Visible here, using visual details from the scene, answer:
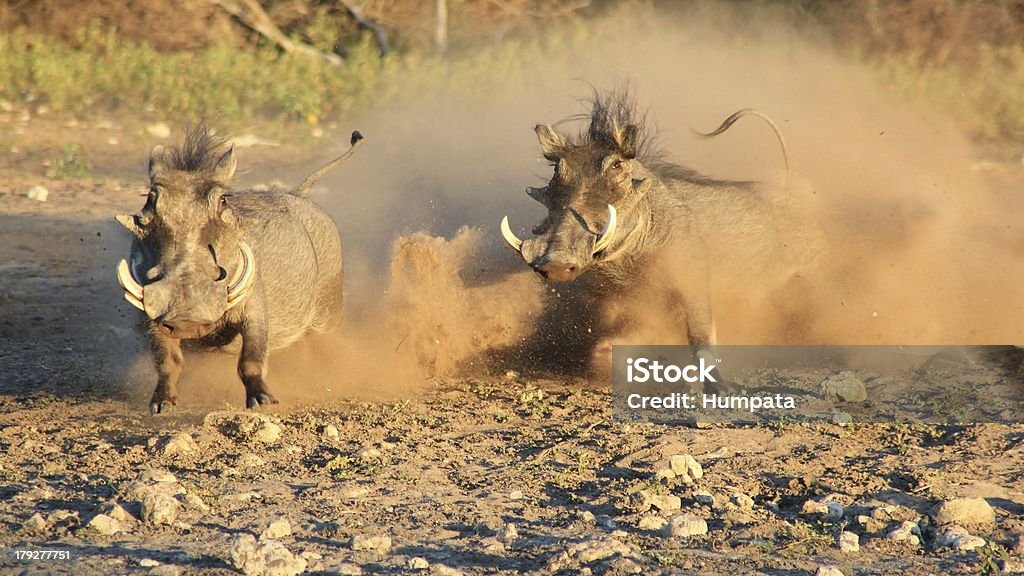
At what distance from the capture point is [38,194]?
393 inches

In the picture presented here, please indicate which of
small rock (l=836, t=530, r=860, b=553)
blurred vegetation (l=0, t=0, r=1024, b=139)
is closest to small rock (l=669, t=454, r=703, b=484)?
small rock (l=836, t=530, r=860, b=553)

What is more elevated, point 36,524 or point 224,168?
point 224,168

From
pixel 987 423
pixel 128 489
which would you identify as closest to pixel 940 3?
pixel 987 423

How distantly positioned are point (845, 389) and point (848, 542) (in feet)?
6.71

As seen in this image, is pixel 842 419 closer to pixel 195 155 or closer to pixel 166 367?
pixel 166 367

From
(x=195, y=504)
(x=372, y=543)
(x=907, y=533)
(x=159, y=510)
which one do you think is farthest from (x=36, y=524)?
(x=907, y=533)

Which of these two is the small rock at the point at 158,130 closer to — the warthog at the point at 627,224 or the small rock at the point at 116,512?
the warthog at the point at 627,224

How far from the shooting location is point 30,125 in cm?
1155

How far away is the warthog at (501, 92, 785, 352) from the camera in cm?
644

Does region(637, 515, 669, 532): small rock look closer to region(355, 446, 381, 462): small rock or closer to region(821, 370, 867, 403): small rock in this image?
region(355, 446, 381, 462): small rock

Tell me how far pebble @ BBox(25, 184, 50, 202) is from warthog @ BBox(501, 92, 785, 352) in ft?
15.0

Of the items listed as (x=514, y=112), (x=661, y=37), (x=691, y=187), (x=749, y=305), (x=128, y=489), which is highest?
(x=661, y=37)

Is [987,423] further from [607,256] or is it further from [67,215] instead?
[67,215]

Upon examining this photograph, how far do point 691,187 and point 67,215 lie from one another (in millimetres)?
4601
